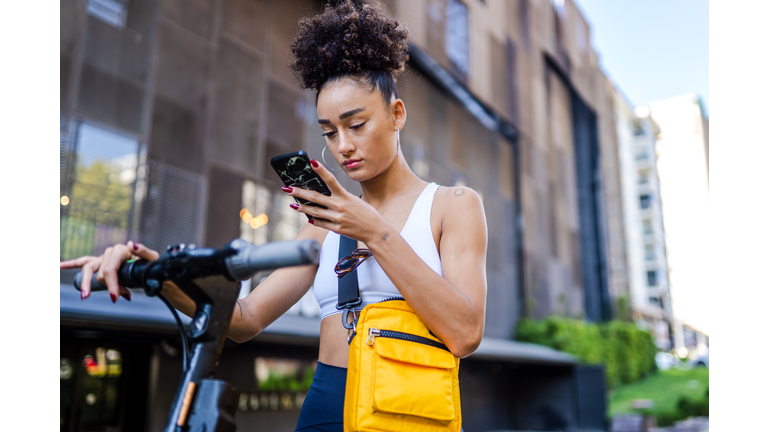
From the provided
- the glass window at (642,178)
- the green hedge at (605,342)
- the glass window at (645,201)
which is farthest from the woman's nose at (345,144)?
the glass window at (645,201)

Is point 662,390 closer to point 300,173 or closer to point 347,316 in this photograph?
point 347,316

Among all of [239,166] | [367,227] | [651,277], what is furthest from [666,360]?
[367,227]

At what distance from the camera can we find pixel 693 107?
9828 mm

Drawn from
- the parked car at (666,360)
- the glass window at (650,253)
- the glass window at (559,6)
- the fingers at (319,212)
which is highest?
the glass window at (559,6)

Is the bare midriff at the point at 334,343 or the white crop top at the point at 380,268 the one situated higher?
the white crop top at the point at 380,268

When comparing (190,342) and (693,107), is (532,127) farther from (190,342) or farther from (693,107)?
(190,342)

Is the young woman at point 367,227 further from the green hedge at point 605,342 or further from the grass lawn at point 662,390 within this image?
the grass lawn at point 662,390

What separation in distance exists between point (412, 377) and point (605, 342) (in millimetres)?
18355

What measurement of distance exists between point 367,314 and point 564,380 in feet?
44.6

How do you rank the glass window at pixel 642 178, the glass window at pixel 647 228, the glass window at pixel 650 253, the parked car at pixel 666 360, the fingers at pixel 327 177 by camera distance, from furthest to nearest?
the glass window at pixel 650 253 → the glass window at pixel 647 228 → the glass window at pixel 642 178 → the parked car at pixel 666 360 → the fingers at pixel 327 177

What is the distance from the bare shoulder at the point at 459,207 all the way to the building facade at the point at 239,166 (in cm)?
56

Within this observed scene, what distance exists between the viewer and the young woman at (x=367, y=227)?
1046 millimetres

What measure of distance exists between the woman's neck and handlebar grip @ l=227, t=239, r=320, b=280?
71cm
